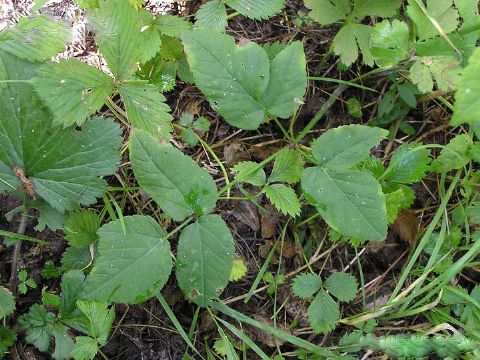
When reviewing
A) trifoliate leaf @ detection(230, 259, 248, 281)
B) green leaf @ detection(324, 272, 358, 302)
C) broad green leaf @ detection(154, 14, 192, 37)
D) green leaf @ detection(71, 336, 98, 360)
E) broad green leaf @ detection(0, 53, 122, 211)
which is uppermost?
broad green leaf @ detection(154, 14, 192, 37)

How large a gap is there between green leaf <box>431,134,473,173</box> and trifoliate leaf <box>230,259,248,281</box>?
0.94m

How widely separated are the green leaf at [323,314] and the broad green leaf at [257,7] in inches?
47.3

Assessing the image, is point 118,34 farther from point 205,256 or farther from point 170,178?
point 205,256

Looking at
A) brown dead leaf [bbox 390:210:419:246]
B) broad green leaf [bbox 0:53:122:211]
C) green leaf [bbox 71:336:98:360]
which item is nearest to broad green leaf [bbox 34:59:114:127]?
broad green leaf [bbox 0:53:122:211]

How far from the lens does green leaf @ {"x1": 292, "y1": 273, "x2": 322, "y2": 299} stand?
197 cm

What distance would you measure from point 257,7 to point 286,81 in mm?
429

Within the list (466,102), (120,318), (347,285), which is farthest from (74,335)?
(466,102)

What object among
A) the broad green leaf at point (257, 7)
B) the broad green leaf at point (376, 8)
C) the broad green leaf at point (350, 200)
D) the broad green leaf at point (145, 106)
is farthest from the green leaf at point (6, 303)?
the broad green leaf at point (376, 8)

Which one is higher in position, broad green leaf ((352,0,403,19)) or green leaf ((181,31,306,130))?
broad green leaf ((352,0,403,19))

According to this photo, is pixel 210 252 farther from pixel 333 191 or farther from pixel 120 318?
pixel 120 318

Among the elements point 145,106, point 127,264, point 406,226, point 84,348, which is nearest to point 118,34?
point 145,106

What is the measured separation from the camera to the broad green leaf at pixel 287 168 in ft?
5.94

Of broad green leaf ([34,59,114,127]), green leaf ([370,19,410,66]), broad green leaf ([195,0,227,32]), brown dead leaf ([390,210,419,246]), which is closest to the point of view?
broad green leaf ([34,59,114,127])

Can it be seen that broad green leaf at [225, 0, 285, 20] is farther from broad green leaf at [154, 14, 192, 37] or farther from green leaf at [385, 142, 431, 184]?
green leaf at [385, 142, 431, 184]
